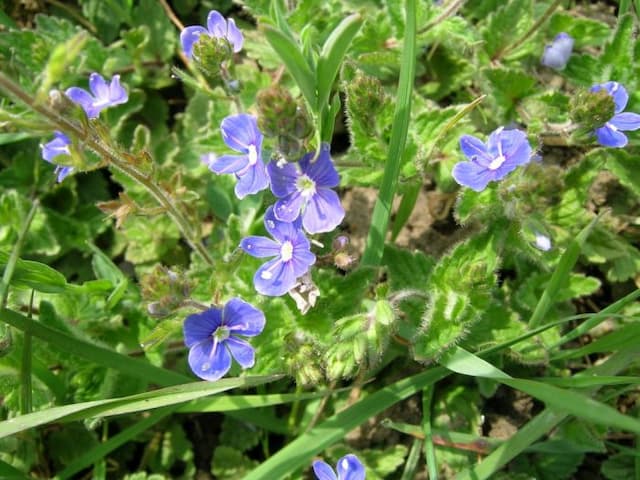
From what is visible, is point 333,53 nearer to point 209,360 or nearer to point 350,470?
point 209,360

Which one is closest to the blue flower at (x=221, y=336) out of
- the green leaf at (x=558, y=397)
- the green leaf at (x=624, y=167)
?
the green leaf at (x=558, y=397)

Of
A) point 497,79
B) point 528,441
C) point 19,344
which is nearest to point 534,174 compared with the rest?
point 497,79

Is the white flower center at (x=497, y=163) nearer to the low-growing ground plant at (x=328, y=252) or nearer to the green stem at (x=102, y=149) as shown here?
the low-growing ground plant at (x=328, y=252)

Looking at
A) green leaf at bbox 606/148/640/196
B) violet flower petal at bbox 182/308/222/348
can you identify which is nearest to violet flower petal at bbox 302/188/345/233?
violet flower petal at bbox 182/308/222/348

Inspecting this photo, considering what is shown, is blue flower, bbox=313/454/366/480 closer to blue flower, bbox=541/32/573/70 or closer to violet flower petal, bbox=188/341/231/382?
violet flower petal, bbox=188/341/231/382

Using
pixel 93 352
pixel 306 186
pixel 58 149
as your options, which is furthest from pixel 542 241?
pixel 58 149

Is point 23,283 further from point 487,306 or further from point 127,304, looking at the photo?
point 487,306
